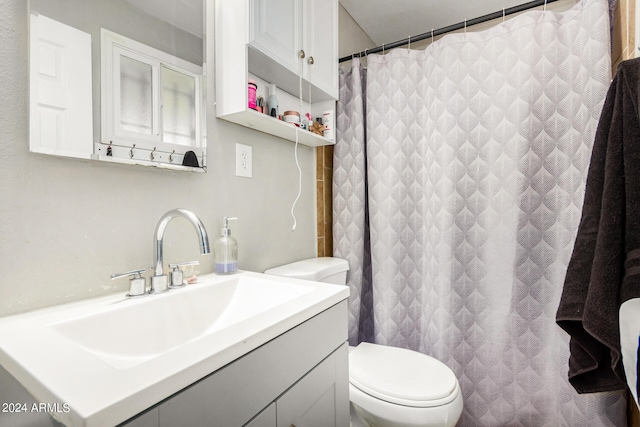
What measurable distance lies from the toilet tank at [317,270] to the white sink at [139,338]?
10.5 inches

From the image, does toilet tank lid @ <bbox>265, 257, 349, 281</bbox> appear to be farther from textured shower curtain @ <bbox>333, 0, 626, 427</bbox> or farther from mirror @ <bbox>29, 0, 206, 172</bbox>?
mirror @ <bbox>29, 0, 206, 172</bbox>

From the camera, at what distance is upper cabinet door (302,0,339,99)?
48.8 inches

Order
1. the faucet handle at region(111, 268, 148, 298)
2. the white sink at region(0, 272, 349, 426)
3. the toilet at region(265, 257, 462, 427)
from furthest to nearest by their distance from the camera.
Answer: the toilet at region(265, 257, 462, 427) < the faucet handle at region(111, 268, 148, 298) < the white sink at region(0, 272, 349, 426)

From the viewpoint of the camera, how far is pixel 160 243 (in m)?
0.80

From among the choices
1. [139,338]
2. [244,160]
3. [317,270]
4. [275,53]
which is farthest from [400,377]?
[275,53]

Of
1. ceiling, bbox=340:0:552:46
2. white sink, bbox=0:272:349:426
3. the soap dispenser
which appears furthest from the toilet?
ceiling, bbox=340:0:552:46

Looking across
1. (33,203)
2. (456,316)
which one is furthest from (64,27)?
(456,316)

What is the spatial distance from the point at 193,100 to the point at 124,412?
87 cm

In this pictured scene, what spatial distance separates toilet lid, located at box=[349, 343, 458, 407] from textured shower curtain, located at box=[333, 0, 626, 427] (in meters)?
0.25

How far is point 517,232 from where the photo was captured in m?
1.27

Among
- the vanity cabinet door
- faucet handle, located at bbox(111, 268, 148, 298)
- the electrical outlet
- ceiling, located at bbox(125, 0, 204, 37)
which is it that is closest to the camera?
the vanity cabinet door

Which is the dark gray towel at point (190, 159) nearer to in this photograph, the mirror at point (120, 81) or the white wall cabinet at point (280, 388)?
the mirror at point (120, 81)

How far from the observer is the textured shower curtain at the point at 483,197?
1.20 m

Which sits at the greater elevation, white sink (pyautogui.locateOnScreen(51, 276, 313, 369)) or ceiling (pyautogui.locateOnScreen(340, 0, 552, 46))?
ceiling (pyautogui.locateOnScreen(340, 0, 552, 46))
